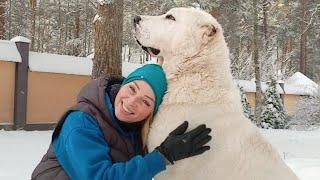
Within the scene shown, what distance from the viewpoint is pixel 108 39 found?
271 inches

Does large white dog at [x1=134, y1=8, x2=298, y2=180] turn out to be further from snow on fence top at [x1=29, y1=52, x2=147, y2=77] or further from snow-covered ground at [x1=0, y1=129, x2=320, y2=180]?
snow on fence top at [x1=29, y1=52, x2=147, y2=77]

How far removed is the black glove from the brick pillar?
11.4 metres

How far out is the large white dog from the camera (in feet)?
8.01

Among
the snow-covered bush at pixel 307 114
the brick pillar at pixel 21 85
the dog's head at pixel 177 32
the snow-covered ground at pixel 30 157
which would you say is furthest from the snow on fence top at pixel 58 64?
the dog's head at pixel 177 32

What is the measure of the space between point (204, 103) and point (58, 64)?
12.3 meters

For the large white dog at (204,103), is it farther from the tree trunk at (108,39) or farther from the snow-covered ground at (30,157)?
the tree trunk at (108,39)

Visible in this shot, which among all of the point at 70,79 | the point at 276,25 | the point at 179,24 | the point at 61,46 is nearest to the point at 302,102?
the point at 276,25

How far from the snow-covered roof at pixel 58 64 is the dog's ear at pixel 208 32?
1158 cm

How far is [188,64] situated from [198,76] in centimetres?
9

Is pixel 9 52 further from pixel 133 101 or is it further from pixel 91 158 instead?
pixel 91 158

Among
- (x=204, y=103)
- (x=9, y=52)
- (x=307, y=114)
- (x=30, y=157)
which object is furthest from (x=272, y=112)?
(x=204, y=103)

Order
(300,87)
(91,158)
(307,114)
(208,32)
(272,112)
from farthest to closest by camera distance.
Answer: (300,87)
(307,114)
(272,112)
(208,32)
(91,158)

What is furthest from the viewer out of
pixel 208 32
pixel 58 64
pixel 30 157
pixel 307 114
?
pixel 307 114

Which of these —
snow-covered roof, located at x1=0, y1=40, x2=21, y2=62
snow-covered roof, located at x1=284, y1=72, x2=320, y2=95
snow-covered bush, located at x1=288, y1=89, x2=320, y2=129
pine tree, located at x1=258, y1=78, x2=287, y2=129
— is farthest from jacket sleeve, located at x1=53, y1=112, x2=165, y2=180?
snow-covered roof, located at x1=284, y1=72, x2=320, y2=95
